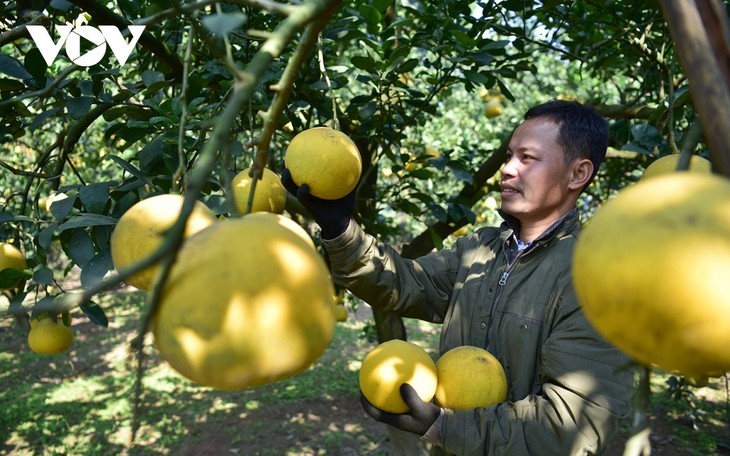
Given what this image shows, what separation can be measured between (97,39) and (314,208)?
2.89 ft

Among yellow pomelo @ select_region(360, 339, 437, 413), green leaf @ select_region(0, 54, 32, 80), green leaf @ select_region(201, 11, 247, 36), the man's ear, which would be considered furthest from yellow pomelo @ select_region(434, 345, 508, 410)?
green leaf @ select_region(0, 54, 32, 80)

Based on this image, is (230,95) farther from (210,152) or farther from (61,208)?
(210,152)

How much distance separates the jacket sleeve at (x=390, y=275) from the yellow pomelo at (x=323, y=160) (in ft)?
1.43

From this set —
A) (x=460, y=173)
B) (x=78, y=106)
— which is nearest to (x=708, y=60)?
(x=78, y=106)

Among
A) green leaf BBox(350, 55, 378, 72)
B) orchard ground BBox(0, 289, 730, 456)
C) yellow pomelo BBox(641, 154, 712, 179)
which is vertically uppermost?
yellow pomelo BBox(641, 154, 712, 179)

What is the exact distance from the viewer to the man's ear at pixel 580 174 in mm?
1973

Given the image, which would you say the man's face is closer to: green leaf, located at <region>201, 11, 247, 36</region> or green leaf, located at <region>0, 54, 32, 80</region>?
green leaf, located at <region>201, 11, 247, 36</region>

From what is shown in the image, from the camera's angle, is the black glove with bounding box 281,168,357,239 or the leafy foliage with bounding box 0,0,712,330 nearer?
the leafy foliage with bounding box 0,0,712,330

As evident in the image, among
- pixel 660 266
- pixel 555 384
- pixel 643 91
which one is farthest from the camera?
pixel 643 91

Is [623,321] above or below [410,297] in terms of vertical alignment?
above

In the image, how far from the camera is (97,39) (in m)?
1.79

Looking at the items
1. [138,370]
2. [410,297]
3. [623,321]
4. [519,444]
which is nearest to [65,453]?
[410,297]

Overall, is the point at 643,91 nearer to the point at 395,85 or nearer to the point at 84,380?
the point at 395,85

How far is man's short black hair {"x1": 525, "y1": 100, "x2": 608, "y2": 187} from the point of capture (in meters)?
1.94
